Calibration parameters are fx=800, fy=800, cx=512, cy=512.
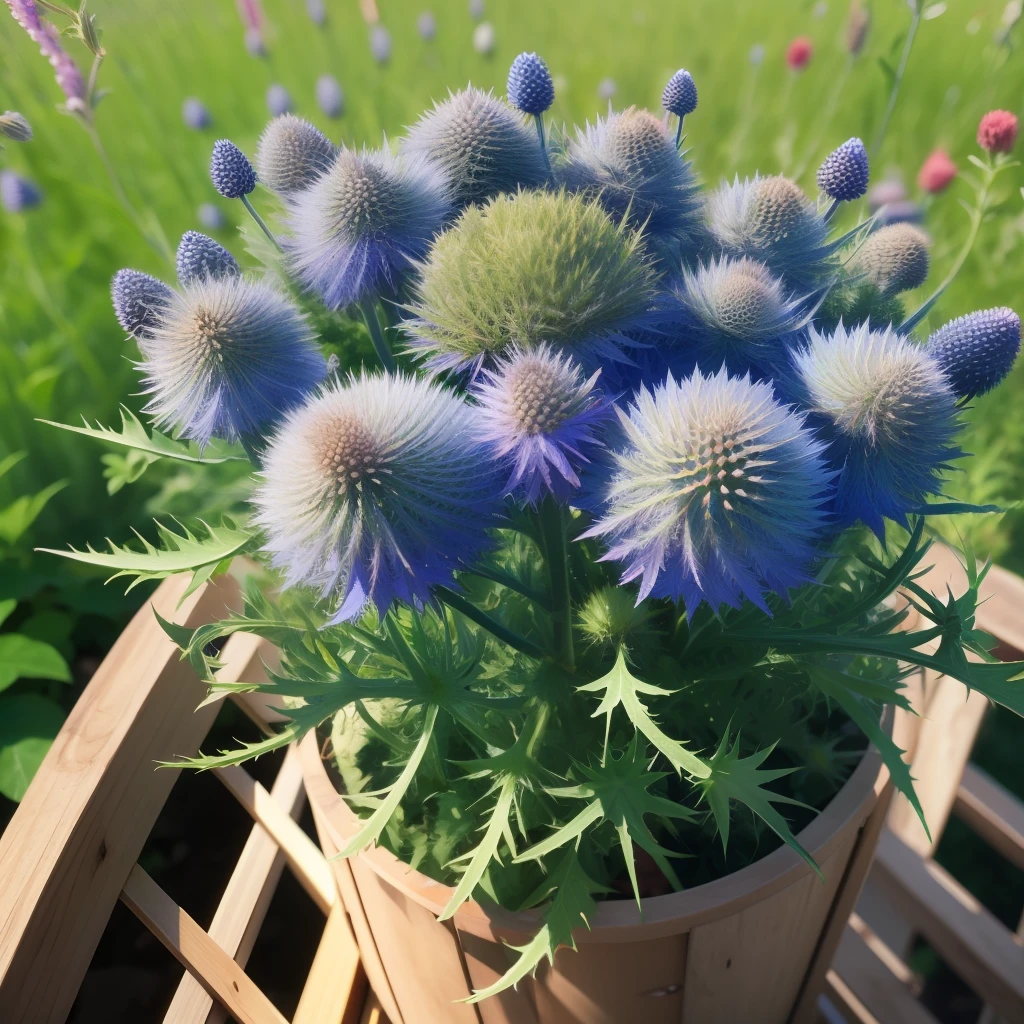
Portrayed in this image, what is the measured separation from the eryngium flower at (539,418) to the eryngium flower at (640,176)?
163 millimetres

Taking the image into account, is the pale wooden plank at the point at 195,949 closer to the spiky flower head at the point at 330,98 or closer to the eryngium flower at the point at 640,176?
the eryngium flower at the point at 640,176

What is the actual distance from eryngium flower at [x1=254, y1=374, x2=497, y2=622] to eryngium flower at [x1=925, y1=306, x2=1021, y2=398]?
269 millimetres

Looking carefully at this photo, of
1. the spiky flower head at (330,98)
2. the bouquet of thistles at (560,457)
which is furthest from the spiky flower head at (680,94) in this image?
the spiky flower head at (330,98)

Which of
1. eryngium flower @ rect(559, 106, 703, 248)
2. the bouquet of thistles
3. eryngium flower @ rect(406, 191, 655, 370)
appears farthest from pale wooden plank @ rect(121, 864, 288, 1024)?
eryngium flower @ rect(559, 106, 703, 248)

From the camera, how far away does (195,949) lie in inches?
23.7

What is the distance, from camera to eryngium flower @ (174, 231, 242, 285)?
18.9 inches

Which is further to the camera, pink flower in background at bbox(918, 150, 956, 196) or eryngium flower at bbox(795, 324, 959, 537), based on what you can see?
pink flower in background at bbox(918, 150, 956, 196)

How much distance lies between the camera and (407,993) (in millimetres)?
649

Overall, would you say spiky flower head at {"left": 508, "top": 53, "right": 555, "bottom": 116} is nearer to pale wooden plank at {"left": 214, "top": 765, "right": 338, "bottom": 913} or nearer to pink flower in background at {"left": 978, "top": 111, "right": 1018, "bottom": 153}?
pink flower in background at {"left": 978, "top": 111, "right": 1018, "bottom": 153}

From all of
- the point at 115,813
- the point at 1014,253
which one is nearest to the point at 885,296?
the point at 115,813

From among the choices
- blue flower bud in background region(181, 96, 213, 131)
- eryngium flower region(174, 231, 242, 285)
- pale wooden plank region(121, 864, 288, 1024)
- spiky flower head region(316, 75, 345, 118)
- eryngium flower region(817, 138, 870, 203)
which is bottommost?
pale wooden plank region(121, 864, 288, 1024)

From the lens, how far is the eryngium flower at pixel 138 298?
0.46 meters

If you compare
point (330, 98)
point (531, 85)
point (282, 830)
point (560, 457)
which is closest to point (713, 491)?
point (560, 457)

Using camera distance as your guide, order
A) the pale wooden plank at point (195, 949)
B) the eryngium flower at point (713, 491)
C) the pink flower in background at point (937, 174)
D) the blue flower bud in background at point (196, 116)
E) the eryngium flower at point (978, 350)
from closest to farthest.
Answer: the eryngium flower at point (713, 491) → the eryngium flower at point (978, 350) → the pale wooden plank at point (195, 949) → the pink flower in background at point (937, 174) → the blue flower bud in background at point (196, 116)
